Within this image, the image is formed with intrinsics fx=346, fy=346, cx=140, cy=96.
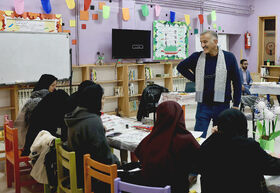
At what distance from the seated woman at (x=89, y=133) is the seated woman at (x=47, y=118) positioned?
2.73ft

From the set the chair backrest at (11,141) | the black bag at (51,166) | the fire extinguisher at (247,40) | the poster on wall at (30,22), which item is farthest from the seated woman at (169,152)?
the fire extinguisher at (247,40)

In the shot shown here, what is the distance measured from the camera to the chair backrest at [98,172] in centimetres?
227

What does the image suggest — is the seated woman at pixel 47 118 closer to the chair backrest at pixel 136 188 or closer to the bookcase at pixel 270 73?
the chair backrest at pixel 136 188

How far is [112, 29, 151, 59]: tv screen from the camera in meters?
7.87

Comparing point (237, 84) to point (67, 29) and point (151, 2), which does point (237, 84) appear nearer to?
point (67, 29)

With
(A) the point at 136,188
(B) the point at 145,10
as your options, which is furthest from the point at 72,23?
(A) the point at 136,188

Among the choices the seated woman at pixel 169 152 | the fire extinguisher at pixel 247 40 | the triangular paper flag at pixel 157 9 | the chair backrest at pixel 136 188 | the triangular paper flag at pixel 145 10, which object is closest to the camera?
the chair backrest at pixel 136 188

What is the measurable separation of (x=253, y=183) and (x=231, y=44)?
10.3m

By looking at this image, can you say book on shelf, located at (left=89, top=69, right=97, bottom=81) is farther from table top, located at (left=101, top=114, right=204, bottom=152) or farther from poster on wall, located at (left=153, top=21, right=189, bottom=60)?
table top, located at (left=101, top=114, right=204, bottom=152)

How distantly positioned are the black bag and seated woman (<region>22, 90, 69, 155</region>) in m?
0.48

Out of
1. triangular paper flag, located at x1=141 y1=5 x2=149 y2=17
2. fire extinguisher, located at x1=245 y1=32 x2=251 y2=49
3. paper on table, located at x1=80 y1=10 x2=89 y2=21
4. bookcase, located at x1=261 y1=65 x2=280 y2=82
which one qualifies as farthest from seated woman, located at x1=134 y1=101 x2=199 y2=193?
fire extinguisher, located at x1=245 y1=32 x2=251 y2=49

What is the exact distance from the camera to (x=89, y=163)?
8.11 ft

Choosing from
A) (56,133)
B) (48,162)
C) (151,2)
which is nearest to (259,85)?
(151,2)

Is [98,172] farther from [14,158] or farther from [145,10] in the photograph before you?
[145,10]
